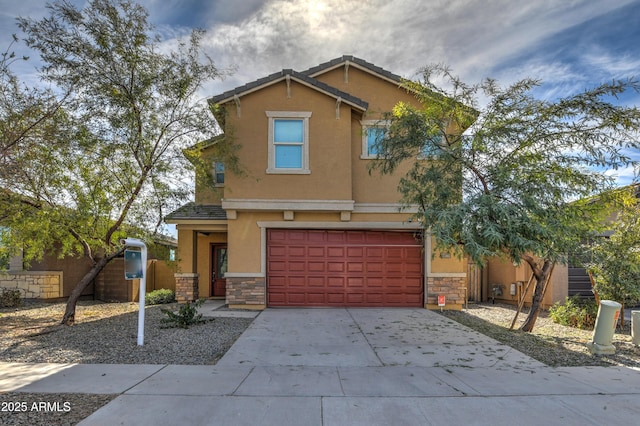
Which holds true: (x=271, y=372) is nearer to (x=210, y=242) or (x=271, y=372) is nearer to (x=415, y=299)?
(x=415, y=299)

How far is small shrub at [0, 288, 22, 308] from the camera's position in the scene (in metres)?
11.7

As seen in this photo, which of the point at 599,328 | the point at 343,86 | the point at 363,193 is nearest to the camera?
the point at 599,328

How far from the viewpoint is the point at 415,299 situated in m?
11.6

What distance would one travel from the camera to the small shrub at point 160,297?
12992mm

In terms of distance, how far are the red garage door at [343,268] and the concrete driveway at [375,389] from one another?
156 inches

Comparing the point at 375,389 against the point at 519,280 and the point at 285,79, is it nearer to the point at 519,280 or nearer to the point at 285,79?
the point at 285,79

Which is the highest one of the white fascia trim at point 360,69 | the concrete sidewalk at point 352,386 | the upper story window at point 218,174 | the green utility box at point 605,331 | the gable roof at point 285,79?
the white fascia trim at point 360,69

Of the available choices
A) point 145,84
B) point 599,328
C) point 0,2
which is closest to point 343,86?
point 145,84

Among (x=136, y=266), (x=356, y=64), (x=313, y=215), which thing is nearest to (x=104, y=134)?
(x=136, y=266)

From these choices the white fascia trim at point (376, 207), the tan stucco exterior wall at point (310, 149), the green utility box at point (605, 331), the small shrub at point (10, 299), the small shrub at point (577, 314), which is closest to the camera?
the green utility box at point (605, 331)

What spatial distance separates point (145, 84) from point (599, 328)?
10607mm

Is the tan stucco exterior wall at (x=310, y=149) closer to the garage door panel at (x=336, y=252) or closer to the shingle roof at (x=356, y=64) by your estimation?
the garage door panel at (x=336, y=252)

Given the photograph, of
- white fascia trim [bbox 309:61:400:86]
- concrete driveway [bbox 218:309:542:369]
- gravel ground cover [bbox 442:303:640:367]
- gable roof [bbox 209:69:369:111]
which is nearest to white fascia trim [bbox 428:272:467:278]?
gravel ground cover [bbox 442:303:640:367]

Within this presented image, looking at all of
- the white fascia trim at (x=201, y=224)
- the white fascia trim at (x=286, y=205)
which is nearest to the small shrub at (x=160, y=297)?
the white fascia trim at (x=201, y=224)
